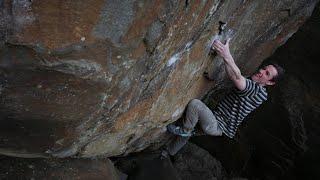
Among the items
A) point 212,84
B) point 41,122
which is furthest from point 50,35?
point 212,84

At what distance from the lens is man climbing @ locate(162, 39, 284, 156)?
516 centimetres

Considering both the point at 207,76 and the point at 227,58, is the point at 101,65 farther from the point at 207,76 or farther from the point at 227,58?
the point at 207,76

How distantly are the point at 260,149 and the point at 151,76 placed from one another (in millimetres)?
4655

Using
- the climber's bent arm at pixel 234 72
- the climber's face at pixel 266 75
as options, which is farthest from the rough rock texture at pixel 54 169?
the climber's face at pixel 266 75

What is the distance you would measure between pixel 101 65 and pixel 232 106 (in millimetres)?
2598

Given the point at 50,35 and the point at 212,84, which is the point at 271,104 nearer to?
the point at 212,84

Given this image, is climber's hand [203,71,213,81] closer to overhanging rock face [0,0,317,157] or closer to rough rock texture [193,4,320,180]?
overhanging rock face [0,0,317,157]

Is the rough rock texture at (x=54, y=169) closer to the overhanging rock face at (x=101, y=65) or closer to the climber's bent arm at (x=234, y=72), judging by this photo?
the overhanging rock face at (x=101, y=65)

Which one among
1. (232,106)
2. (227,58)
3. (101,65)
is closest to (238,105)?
(232,106)

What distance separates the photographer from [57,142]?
4.07m

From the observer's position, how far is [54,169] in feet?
15.9

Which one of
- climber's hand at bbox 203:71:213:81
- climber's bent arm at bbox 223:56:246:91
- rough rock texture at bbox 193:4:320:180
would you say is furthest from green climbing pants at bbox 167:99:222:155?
rough rock texture at bbox 193:4:320:180

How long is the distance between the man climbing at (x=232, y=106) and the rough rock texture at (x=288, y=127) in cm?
217

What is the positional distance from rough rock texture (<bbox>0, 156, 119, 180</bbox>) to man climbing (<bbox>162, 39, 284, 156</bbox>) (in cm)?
114
